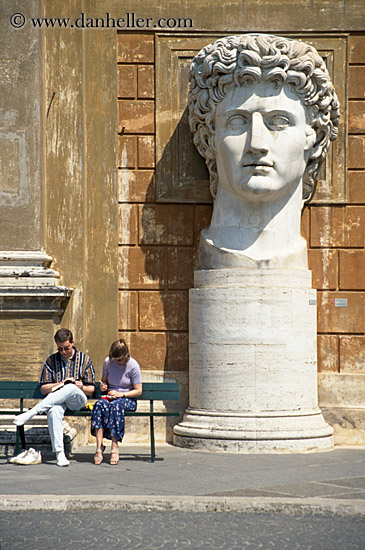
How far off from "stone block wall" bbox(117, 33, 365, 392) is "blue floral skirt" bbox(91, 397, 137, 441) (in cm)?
208

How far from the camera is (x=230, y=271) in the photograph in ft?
36.4

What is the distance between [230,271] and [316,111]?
210 cm

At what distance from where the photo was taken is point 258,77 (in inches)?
433

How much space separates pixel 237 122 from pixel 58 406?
3.71 m

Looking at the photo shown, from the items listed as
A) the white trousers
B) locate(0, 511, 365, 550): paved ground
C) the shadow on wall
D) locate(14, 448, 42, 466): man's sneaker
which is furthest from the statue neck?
locate(0, 511, 365, 550): paved ground

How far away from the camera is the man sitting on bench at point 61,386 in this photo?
9.91m

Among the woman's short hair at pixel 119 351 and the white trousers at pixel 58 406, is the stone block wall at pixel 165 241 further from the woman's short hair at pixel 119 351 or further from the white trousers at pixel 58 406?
the white trousers at pixel 58 406

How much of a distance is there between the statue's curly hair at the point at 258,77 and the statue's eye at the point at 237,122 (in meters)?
0.27

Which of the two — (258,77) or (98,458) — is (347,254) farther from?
(98,458)

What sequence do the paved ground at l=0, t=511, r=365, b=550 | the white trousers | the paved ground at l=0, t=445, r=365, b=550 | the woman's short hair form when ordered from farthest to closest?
the woman's short hair → the white trousers → the paved ground at l=0, t=445, r=365, b=550 → the paved ground at l=0, t=511, r=365, b=550

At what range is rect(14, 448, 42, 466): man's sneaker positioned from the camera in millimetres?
9750

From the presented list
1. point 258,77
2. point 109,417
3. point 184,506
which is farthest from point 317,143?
point 184,506

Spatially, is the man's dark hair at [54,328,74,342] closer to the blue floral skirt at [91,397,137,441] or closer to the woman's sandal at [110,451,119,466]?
the blue floral skirt at [91,397,137,441]

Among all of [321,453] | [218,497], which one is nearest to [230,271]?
[321,453]
